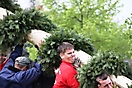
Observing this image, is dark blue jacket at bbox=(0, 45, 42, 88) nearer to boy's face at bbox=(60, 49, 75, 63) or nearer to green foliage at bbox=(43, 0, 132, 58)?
boy's face at bbox=(60, 49, 75, 63)

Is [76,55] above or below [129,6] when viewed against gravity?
above

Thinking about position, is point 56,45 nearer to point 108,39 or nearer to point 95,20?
point 108,39

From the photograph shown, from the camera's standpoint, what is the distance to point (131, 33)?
487 inches

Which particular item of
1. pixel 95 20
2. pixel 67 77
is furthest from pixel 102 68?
pixel 95 20

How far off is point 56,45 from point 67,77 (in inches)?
19.9

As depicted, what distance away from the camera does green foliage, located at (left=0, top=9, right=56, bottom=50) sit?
5094 millimetres

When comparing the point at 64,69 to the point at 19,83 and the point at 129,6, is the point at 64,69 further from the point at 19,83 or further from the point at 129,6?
the point at 129,6

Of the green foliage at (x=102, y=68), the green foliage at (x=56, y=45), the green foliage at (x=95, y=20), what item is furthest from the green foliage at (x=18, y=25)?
the green foliage at (x=95, y=20)

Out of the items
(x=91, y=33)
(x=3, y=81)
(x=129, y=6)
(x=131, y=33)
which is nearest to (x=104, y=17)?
(x=91, y=33)

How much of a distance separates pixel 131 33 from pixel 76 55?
7.87 metres

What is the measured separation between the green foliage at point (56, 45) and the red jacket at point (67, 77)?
0.29 metres

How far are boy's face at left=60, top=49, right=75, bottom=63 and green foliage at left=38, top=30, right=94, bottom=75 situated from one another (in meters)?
0.25

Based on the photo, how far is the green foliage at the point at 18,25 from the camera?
16.7 feet

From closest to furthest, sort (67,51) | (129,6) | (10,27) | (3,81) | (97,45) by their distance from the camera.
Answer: (67,51) < (10,27) < (3,81) < (97,45) < (129,6)
